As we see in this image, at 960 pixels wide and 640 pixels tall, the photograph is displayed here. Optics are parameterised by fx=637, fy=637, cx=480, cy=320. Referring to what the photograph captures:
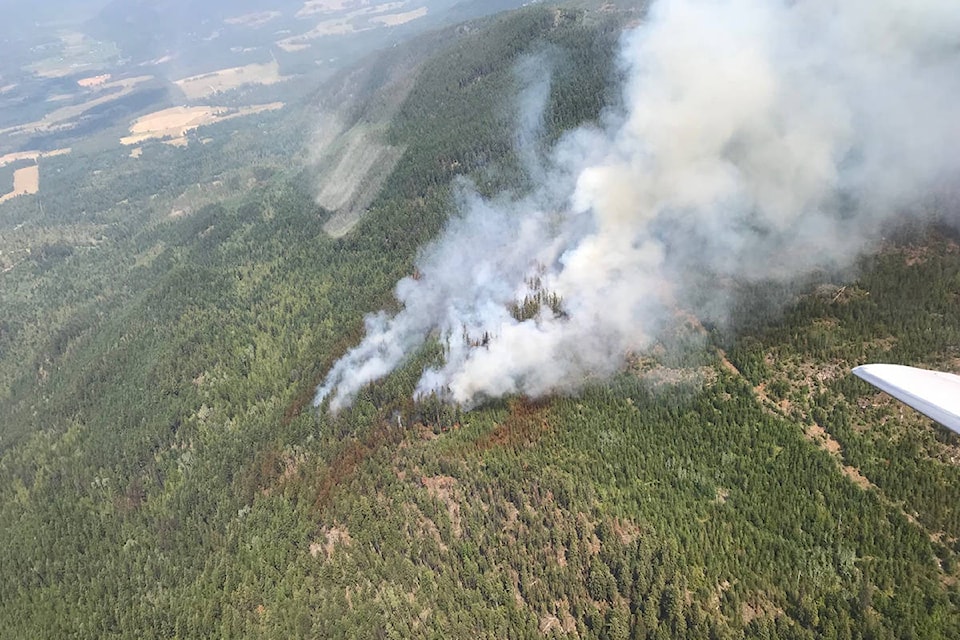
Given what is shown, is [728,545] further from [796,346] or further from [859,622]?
[796,346]

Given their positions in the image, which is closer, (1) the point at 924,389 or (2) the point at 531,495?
(1) the point at 924,389

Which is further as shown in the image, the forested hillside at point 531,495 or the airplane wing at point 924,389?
the forested hillside at point 531,495

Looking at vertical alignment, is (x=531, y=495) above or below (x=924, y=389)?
below

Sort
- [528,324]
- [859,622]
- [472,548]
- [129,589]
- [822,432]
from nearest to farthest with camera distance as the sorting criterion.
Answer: [859,622]
[472,548]
[822,432]
[129,589]
[528,324]

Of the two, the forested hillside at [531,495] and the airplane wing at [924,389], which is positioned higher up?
the airplane wing at [924,389]

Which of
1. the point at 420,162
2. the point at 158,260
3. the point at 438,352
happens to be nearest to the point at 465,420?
the point at 438,352
